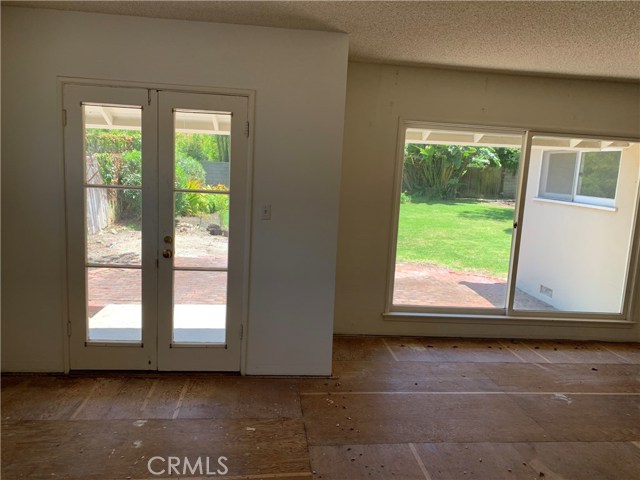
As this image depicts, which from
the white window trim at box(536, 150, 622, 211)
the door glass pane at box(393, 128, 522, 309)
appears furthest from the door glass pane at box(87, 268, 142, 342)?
the white window trim at box(536, 150, 622, 211)

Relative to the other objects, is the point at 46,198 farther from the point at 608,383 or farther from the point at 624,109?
the point at 624,109

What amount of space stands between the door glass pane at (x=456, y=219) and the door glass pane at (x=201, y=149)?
1.84 meters

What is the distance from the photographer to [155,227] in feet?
9.81

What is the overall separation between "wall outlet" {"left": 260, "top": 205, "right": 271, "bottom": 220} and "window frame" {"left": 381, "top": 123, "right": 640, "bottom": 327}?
1438 mm

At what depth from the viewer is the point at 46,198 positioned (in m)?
2.90

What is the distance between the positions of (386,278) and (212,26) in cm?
259

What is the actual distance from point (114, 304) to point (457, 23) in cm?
305

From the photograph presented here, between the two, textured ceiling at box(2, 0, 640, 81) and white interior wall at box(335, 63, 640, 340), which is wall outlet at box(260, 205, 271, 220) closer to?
white interior wall at box(335, 63, 640, 340)

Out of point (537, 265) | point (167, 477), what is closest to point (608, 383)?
point (537, 265)

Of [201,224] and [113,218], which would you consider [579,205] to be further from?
[113,218]

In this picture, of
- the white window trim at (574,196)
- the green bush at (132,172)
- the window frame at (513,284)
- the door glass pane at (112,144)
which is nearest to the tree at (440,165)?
the window frame at (513,284)
